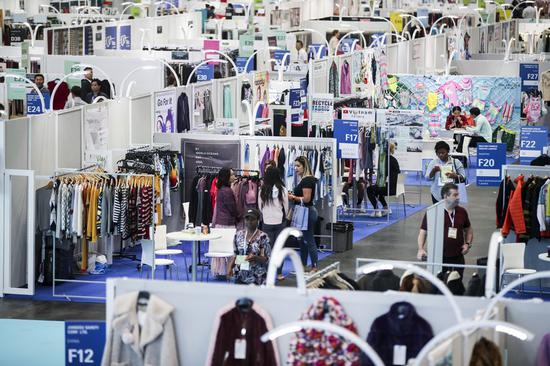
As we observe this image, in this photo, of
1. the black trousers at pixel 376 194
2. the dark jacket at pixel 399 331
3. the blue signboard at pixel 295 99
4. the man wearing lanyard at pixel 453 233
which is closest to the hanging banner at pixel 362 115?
the black trousers at pixel 376 194

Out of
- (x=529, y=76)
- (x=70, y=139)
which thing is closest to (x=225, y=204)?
(x=70, y=139)

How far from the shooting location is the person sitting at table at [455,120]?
78.7ft

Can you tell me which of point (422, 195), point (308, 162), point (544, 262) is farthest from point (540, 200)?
point (422, 195)

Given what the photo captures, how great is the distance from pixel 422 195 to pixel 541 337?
13.0 metres

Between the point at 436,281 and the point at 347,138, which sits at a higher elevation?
the point at 347,138

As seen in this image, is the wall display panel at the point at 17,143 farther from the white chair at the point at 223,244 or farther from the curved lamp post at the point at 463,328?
the curved lamp post at the point at 463,328

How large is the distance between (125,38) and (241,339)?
712 inches

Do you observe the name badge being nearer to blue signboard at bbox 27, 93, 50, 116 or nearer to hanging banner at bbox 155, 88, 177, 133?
hanging banner at bbox 155, 88, 177, 133

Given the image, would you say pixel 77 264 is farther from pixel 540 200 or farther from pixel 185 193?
pixel 540 200

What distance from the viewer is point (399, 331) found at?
932 centimetres

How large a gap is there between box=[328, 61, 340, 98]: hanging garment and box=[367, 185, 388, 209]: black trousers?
11.7 feet

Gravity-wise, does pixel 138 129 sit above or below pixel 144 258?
above

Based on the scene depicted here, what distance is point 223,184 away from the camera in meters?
16.1

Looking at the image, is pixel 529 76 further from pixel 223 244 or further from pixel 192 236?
pixel 192 236
